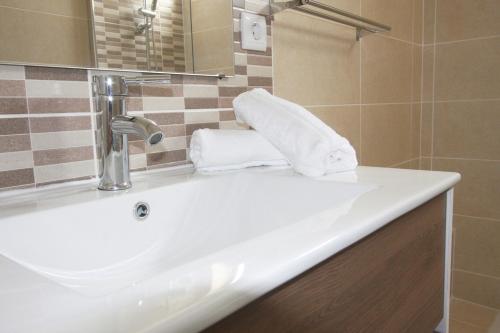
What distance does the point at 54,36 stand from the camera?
0.69 m

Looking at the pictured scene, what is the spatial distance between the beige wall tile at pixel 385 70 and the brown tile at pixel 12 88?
112 centimetres

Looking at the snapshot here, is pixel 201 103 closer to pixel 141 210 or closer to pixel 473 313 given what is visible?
pixel 141 210

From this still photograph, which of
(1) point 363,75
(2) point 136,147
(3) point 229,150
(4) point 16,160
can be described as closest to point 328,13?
(1) point 363,75

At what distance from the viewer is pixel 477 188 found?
1.86 m

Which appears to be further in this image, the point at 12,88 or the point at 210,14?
the point at 210,14

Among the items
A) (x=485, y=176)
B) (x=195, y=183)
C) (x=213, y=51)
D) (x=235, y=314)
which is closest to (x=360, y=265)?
(x=235, y=314)

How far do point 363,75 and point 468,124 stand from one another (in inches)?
26.6

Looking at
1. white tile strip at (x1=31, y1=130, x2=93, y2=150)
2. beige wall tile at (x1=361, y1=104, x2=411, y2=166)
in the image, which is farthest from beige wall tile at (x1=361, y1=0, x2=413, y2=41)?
white tile strip at (x1=31, y1=130, x2=93, y2=150)

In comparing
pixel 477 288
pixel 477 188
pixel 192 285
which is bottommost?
pixel 477 288

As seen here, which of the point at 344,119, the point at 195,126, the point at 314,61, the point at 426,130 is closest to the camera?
the point at 195,126

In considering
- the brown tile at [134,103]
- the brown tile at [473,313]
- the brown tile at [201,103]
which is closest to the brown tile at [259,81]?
the brown tile at [201,103]

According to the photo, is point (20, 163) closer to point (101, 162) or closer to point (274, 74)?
point (101, 162)

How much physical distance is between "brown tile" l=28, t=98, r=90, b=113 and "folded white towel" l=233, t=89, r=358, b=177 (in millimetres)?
325

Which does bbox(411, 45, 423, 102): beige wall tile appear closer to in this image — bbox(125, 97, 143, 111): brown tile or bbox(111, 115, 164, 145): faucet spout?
bbox(125, 97, 143, 111): brown tile
